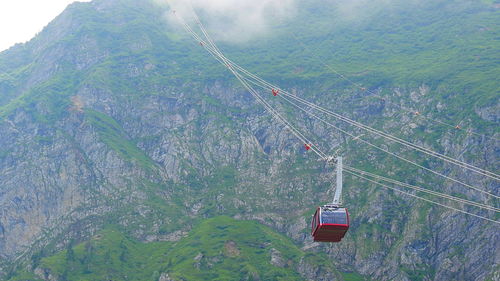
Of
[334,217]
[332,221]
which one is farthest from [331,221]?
[334,217]

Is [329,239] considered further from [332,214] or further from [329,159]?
[329,159]

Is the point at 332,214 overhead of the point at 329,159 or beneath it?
beneath

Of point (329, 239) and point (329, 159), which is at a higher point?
point (329, 159)

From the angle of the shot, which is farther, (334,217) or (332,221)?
(334,217)

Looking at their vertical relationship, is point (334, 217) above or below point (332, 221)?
above

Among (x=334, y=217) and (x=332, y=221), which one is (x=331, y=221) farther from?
(x=334, y=217)

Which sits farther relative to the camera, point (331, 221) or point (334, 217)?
point (334, 217)

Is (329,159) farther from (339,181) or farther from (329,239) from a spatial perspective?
(329,239)

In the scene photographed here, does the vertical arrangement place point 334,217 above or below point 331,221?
above

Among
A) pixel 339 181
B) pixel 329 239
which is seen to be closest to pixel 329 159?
pixel 339 181
